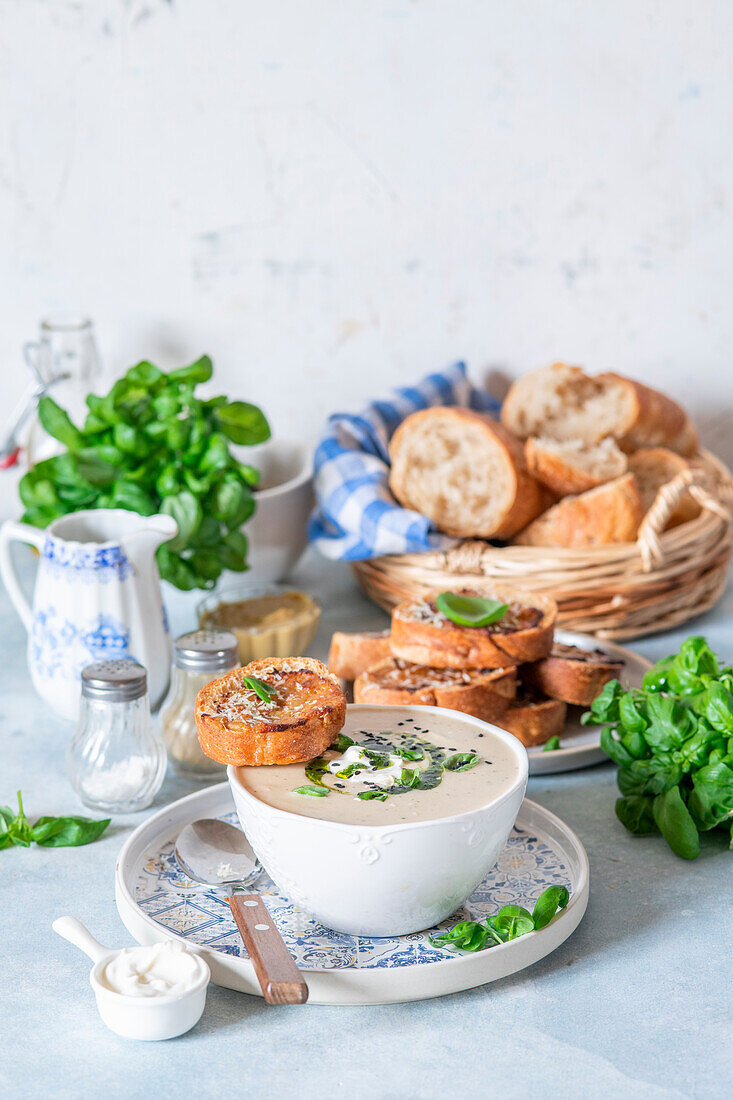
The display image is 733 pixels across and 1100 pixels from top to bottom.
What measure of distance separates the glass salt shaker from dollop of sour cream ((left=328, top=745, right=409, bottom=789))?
26 centimetres

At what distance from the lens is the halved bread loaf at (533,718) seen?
3.62 feet

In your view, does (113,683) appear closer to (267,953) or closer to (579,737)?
(267,953)

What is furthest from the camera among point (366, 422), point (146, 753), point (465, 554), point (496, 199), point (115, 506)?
point (496, 199)

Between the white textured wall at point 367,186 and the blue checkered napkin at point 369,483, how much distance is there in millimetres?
175

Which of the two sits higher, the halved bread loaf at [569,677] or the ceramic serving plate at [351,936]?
the halved bread loaf at [569,677]

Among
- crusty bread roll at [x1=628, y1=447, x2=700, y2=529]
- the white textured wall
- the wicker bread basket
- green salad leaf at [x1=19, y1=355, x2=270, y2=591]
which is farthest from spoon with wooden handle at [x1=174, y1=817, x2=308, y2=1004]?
the white textured wall

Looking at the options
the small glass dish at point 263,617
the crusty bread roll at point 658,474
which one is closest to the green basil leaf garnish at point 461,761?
the small glass dish at point 263,617

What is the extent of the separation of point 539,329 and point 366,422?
0.41 meters

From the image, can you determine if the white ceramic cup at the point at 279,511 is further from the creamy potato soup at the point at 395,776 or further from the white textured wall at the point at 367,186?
the creamy potato soup at the point at 395,776

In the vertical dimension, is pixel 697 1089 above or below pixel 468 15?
below

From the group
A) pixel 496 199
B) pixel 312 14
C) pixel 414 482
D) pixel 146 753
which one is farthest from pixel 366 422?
pixel 146 753

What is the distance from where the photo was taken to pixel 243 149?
1764 millimetres

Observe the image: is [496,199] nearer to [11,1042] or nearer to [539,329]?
[539,329]

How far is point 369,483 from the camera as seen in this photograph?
A: 1528 mm
